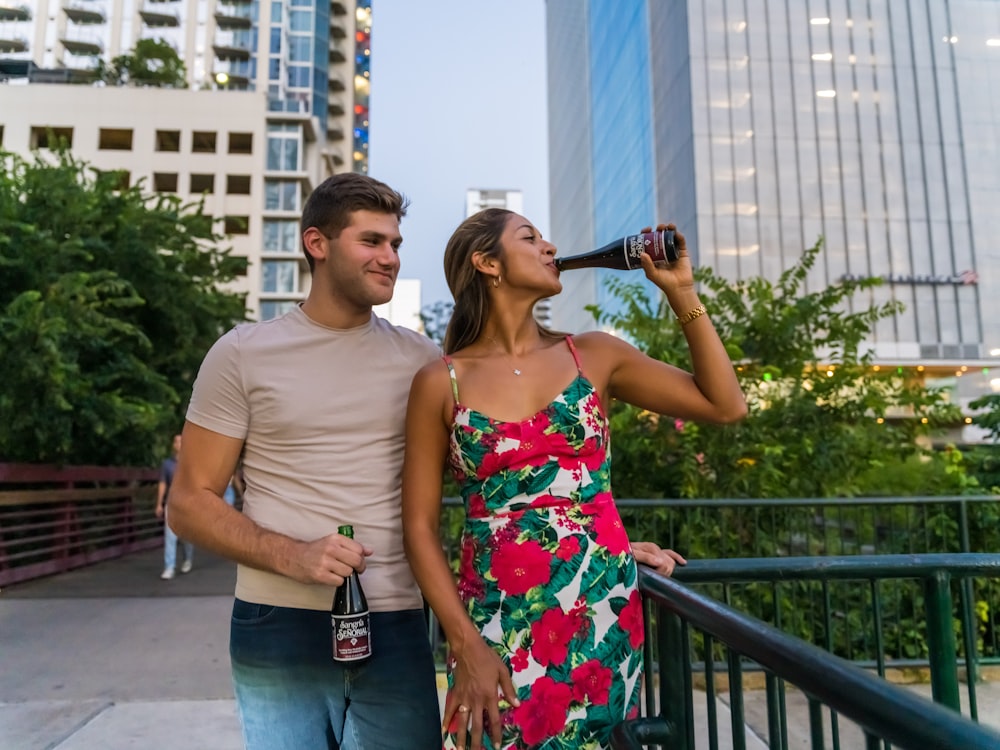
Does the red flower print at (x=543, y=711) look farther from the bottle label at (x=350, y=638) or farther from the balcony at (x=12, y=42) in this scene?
the balcony at (x=12, y=42)

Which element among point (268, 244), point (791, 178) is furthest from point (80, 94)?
point (791, 178)

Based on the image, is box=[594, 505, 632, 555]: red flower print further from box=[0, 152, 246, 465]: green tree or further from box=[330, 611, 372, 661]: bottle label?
box=[0, 152, 246, 465]: green tree

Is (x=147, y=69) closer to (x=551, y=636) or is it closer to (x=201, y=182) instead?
(x=201, y=182)

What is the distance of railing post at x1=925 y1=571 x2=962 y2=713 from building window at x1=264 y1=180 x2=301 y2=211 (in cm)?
5089

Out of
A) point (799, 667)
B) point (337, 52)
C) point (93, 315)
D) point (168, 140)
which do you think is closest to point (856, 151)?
point (337, 52)

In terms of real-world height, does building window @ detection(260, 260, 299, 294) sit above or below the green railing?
above

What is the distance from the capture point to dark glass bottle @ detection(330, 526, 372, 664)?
5.71ft

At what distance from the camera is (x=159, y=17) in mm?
60906

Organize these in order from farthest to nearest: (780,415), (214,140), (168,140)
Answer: (214,140) < (168,140) < (780,415)

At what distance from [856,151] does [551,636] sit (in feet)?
183

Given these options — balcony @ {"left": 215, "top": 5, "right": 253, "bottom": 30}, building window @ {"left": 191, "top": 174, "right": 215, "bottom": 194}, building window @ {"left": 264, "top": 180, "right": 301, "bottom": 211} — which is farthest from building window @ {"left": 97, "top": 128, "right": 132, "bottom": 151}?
balcony @ {"left": 215, "top": 5, "right": 253, "bottom": 30}

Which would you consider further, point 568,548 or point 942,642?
point 942,642

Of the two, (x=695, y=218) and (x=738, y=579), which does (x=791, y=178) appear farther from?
(x=738, y=579)

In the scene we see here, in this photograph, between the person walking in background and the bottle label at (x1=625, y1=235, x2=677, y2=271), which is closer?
the bottle label at (x1=625, y1=235, x2=677, y2=271)
